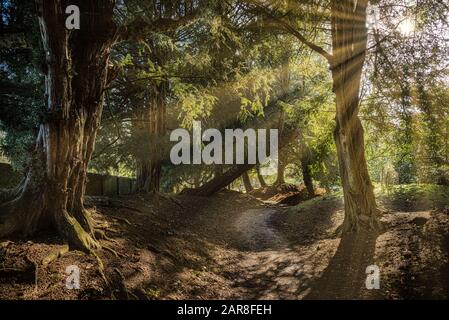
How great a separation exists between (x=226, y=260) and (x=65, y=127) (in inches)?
173

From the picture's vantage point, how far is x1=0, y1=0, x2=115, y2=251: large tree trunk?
210 inches

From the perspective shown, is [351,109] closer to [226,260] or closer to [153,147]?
[226,260]

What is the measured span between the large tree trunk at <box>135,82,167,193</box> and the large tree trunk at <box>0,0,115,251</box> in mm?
5929

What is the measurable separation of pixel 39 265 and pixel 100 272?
82cm

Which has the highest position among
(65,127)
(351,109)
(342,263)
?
(351,109)

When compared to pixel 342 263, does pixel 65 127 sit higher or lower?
higher

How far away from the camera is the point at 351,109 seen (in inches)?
330

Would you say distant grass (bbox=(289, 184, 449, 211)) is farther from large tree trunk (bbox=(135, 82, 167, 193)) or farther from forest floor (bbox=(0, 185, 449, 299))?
large tree trunk (bbox=(135, 82, 167, 193))

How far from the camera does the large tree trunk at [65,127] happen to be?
533 cm

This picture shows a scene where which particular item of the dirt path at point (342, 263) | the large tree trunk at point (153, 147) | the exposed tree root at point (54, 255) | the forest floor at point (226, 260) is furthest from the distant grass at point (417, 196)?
the exposed tree root at point (54, 255)

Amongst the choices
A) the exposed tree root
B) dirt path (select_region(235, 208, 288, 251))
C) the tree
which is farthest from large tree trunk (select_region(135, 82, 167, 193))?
the exposed tree root

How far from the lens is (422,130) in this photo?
9.37 metres

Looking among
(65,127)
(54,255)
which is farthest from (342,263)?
(65,127)

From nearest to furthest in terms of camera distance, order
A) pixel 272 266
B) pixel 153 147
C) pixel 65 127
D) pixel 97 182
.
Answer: pixel 65 127 → pixel 272 266 → pixel 153 147 → pixel 97 182
